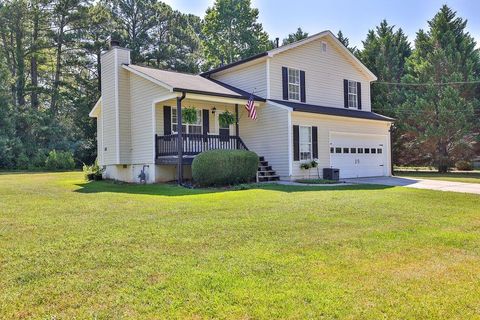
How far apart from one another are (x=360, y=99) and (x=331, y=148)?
5.18 metres

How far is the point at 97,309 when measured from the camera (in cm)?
319

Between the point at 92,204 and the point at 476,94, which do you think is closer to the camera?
the point at 92,204

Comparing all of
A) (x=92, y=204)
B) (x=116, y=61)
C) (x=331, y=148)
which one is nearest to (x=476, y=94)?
(x=331, y=148)

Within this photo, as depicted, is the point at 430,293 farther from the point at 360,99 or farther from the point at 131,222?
the point at 360,99

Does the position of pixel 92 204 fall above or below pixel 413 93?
below

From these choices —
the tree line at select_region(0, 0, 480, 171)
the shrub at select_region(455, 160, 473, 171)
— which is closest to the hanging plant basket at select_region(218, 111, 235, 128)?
the tree line at select_region(0, 0, 480, 171)

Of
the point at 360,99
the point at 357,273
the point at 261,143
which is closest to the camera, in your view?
the point at 357,273

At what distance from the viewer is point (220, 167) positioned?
13094mm

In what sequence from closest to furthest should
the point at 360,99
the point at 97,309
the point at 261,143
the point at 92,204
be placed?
the point at 97,309 → the point at 92,204 → the point at 261,143 → the point at 360,99

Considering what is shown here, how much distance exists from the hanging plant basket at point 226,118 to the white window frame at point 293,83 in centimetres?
302

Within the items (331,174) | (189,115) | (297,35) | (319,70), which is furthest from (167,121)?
(297,35)

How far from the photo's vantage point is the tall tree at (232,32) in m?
39.3

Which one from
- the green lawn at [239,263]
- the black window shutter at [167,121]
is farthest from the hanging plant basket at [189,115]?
the green lawn at [239,263]

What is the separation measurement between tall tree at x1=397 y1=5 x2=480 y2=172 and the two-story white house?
560 centimetres
